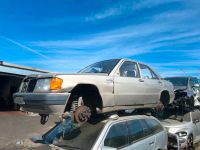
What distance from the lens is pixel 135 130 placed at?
6.32 m

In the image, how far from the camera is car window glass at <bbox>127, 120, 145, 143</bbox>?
608cm

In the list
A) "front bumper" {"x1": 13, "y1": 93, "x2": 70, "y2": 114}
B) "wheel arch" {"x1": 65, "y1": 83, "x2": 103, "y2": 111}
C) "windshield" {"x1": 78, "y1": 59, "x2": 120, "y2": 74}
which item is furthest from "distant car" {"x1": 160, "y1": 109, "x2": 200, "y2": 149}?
"front bumper" {"x1": 13, "y1": 93, "x2": 70, "y2": 114}

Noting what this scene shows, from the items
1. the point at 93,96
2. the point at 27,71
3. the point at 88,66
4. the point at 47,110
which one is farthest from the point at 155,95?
the point at 27,71

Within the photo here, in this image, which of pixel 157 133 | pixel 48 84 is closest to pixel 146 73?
pixel 157 133

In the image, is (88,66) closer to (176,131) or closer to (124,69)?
(124,69)

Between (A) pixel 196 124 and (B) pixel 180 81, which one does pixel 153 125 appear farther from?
(B) pixel 180 81

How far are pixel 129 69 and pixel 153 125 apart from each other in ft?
4.58

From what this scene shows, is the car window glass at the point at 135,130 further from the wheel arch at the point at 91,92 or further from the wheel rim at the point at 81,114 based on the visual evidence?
the wheel rim at the point at 81,114

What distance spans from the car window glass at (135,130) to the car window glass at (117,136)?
5.3 inches

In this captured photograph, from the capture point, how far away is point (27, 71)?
18453 mm

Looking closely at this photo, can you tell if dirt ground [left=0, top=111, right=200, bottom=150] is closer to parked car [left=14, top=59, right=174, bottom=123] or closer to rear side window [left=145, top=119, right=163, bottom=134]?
parked car [left=14, top=59, right=174, bottom=123]

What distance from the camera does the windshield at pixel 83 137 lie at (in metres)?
5.39

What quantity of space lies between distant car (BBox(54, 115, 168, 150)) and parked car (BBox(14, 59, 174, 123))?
31 cm

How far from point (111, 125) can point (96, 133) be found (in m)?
0.35
